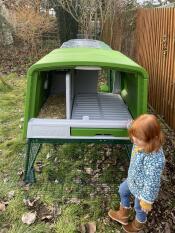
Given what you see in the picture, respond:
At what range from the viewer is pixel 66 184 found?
4.05 metres

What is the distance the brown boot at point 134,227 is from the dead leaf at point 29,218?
93cm

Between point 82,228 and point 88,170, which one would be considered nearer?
point 82,228

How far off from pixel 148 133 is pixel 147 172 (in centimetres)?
35

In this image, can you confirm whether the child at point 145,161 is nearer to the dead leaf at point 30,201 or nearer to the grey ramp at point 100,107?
the grey ramp at point 100,107

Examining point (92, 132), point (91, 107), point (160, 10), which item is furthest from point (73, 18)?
point (92, 132)

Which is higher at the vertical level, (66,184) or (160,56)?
(160,56)

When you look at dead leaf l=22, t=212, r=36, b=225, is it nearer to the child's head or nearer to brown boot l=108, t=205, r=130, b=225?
brown boot l=108, t=205, r=130, b=225

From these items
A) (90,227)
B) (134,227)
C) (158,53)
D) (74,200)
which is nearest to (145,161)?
(134,227)

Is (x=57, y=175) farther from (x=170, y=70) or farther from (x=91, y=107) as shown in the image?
(x=170, y=70)

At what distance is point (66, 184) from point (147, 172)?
4.82ft

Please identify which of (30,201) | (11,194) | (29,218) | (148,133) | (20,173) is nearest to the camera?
(148,133)

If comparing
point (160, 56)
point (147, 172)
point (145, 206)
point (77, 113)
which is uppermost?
point (160, 56)

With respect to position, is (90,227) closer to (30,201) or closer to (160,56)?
(30,201)

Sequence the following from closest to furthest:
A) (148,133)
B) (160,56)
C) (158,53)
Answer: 1. (148,133)
2. (160,56)
3. (158,53)
